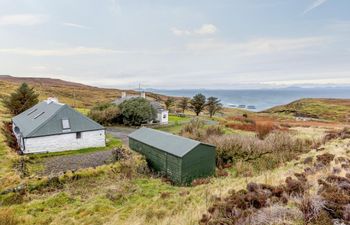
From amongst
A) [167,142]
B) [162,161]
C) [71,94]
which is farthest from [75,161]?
[71,94]

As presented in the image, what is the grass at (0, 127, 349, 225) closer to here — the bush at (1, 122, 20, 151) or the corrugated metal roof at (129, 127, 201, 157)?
the corrugated metal roof at (129, 127, 201, 157)

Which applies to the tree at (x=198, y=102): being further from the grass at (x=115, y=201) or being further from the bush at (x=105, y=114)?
the grass at (x=115, y=201)

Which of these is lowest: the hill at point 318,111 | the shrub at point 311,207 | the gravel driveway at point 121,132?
the hill at point 318,111

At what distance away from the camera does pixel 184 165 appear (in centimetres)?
1856

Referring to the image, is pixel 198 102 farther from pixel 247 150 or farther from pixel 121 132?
pixel 247 150

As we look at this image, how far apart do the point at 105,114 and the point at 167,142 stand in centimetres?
2280

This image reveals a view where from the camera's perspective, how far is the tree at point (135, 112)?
138 feet

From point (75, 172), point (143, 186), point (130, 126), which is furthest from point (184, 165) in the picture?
point (130, 126)

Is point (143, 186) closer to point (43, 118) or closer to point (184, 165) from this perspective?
point (184, 165)

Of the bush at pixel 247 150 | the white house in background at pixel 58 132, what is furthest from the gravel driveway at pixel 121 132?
the bush at pixel 247 150

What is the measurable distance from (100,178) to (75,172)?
1578 mm

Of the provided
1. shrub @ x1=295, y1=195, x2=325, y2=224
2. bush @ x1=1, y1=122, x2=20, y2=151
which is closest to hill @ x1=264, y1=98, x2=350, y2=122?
bush @ x1=1, y1=122, x2=20, y2=151

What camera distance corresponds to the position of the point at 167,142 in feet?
70.0

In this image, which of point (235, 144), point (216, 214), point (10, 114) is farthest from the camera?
point (10, 114)
